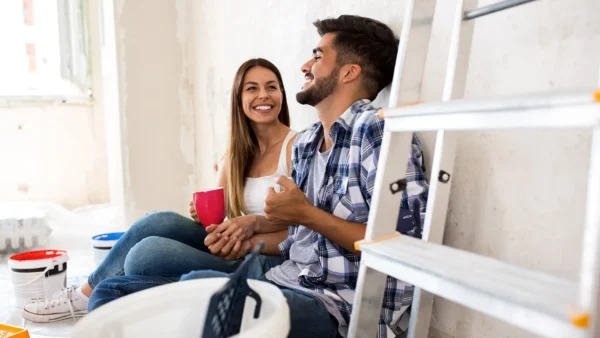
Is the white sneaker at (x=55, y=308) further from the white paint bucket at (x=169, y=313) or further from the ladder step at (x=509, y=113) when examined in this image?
the ladder step at (x=509, y=113)

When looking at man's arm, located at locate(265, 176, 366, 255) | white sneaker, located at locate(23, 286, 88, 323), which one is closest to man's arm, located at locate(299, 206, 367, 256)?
man's arm, located at locate(265, 176, 366, 255)

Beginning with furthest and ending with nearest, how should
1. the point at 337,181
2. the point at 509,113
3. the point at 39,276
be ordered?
the point at 39,276 → the point at 337,181 → the point at 509,113

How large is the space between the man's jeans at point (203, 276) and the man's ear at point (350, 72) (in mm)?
613

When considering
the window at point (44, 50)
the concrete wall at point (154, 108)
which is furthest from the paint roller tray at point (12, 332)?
the window at point (44, 50)

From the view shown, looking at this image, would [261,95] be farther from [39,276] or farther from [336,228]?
[39,276]

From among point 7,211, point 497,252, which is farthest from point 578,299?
point 7,211

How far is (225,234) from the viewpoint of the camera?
4.67 feet

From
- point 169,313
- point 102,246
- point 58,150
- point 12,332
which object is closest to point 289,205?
point 169,313

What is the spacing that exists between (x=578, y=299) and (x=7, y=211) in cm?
318

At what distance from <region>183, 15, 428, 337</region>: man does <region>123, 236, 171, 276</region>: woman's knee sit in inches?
11.1

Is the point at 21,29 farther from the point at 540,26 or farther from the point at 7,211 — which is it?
the point at 540,26

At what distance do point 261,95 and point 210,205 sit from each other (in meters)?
0.50

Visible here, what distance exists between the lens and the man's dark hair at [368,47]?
1268mm

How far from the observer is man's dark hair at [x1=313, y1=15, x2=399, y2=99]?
4.16 feet
